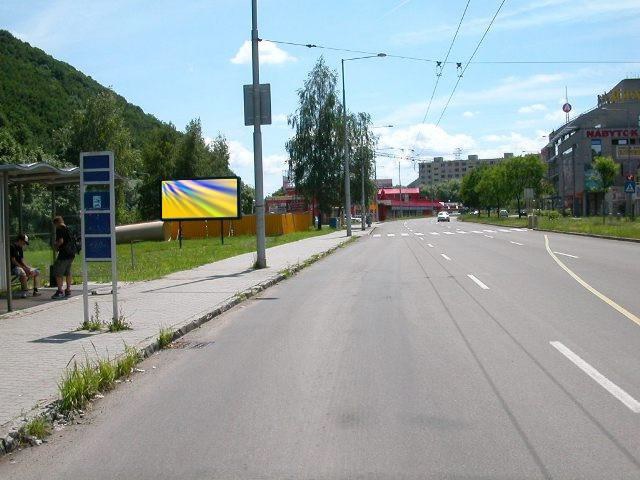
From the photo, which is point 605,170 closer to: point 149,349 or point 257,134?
point 257,134

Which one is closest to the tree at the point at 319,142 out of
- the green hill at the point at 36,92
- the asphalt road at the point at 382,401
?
the green hill at the point at 36,92

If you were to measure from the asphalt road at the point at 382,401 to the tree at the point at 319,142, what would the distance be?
5486 centimetres

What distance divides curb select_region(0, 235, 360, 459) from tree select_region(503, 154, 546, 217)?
197 feet

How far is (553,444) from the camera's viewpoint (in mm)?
5035

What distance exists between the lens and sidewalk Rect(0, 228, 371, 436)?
22.4 feet

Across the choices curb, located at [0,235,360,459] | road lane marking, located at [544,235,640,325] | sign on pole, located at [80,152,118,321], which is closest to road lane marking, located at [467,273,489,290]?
road lane marking, located at [544,235,640,325]

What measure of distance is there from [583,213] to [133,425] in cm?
9261

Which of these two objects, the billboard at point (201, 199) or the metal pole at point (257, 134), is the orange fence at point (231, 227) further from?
the metal pole at point (257, 134)

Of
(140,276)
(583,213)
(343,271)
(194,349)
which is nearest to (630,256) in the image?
(343,271)

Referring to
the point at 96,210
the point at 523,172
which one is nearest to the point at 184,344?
the point at 96,210

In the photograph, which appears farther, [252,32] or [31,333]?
[252,32]

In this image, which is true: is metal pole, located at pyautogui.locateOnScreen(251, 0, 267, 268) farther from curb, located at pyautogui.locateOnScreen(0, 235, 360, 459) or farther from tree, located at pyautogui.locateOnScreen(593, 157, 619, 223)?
tree, located at pyautogui.locateOnScreen(593, 157, 619, 223)

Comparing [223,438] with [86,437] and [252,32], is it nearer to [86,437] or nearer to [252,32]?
[86,437]

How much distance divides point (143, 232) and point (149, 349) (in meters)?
41.4
